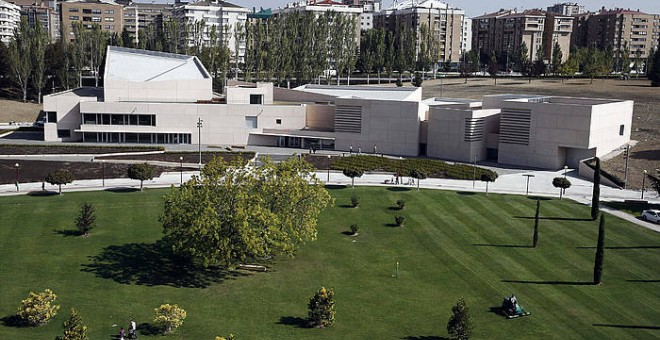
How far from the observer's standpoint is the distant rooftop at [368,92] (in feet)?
302

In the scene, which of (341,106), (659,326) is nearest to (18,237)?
(659,326)

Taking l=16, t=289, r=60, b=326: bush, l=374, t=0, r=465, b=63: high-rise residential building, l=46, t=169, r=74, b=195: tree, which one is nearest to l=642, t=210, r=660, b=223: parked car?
l=16, t=289, r=60, b=326: bush

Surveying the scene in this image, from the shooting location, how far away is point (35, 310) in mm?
31188

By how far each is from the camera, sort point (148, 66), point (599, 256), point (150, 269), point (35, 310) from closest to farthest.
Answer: point (35, 310), point (599, 256), point (150, 269), point (148, 66)

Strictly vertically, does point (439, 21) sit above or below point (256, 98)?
above

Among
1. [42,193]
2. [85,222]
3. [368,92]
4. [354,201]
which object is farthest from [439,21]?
[85,222]

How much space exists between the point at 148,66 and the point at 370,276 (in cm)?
6353

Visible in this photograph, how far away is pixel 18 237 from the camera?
146ft

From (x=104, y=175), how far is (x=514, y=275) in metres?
40.0

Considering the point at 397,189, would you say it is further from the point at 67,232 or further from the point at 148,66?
the point at 148,66

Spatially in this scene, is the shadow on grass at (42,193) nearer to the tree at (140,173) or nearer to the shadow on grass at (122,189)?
the shadow on grass at (122,189)

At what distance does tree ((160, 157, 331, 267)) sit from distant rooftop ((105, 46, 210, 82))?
177 ft

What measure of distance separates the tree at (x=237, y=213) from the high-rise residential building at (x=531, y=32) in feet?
475

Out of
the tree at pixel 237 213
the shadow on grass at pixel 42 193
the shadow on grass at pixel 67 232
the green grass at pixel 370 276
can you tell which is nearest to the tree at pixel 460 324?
the green grass at pixel 370 276
